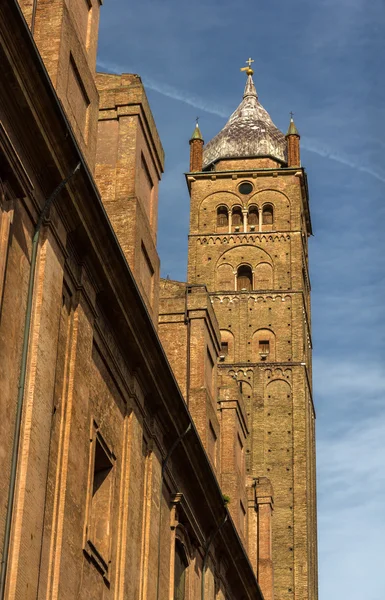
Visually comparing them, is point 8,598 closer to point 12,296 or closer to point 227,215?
point 12,296

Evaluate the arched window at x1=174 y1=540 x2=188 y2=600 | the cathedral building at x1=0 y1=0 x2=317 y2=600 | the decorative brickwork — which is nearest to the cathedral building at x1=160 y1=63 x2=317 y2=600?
the decorative brickwork

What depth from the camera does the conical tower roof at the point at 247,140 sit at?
7894cm

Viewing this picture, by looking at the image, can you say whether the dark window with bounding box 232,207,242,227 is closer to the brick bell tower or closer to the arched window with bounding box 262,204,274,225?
the brick bell tower

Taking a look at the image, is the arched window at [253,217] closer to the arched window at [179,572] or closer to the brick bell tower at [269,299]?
the brick bell tower at [269,299]

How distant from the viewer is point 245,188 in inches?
3019

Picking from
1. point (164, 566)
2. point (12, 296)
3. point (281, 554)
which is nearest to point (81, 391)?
point (12, 296)

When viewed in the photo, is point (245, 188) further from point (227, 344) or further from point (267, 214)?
point (227, 344)

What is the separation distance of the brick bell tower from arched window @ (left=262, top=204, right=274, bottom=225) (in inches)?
3.9

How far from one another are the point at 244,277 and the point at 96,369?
5674 cm

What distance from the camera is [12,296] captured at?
14.8m

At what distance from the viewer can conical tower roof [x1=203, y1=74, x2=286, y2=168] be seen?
7894cm

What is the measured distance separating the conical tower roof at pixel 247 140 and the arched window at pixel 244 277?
745cm

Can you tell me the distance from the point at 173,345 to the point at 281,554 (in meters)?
39.8

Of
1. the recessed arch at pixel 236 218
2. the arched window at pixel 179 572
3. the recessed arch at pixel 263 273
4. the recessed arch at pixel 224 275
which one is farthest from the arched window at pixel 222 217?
the arched window at pixel 179 572
